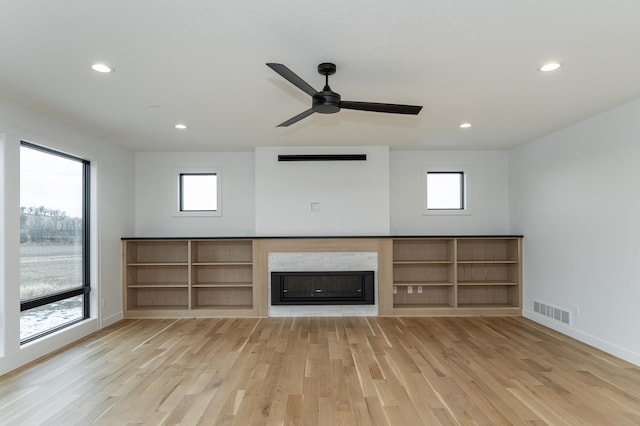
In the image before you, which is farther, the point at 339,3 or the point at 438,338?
the point at 438,338

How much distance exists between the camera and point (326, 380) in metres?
3.12

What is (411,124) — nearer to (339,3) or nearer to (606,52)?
(606,52)

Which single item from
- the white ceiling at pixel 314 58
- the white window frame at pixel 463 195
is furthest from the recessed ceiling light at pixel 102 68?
the white window frame at pixel 463 195

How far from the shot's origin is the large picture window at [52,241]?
3764 millimetres

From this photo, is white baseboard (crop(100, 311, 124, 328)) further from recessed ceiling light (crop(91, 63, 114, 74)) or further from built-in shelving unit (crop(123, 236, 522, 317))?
recessed ceiling light (crop(91, 63, 114, 74))

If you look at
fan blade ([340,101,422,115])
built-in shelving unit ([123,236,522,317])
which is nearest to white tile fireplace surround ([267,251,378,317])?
built-in shelving unit ([123,236,522,317])

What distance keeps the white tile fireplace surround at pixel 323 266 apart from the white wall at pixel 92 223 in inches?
91.0

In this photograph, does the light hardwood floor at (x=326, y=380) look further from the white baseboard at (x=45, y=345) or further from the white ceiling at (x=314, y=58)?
the white ceiling at (x=314, y=58)

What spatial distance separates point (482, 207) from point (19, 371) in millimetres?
6372

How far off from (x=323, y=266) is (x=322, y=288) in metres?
0.33

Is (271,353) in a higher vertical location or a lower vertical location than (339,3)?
lower

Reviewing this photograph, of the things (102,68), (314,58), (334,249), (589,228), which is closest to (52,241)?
(102,68)

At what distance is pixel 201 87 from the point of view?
314 cm

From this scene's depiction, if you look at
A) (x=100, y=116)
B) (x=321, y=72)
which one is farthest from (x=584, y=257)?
(x=100, y=116)
